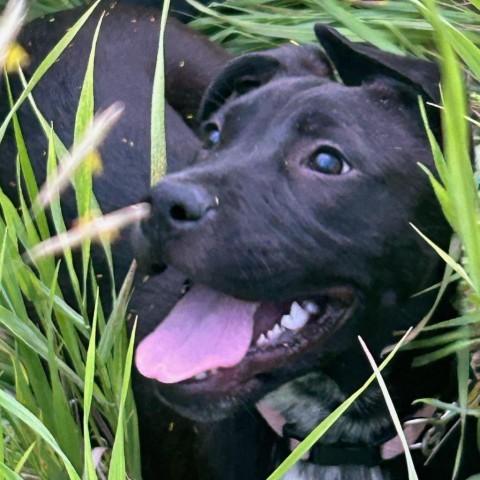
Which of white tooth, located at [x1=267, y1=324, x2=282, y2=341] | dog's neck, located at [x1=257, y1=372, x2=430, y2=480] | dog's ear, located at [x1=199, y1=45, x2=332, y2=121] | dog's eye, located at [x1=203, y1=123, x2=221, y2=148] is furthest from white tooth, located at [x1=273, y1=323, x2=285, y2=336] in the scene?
dog's ear, located at [x1=199, y1=45, x2=332, y2=121]

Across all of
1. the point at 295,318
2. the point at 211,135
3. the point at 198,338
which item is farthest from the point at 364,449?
the point at 211,135

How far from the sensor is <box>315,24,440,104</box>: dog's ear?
1984mm

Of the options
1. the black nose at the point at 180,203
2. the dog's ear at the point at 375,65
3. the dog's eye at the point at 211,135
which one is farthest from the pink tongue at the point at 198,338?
the dog's ear at the point at 375,65

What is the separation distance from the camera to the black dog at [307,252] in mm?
1882

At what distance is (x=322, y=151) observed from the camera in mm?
1995

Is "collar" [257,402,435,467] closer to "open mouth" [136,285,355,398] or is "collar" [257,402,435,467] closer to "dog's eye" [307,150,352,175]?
"open mouth" [136,285,355,398]

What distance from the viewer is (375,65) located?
2055 mm

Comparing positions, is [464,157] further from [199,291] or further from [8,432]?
[8,432]

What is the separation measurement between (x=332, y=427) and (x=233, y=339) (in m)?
0.36

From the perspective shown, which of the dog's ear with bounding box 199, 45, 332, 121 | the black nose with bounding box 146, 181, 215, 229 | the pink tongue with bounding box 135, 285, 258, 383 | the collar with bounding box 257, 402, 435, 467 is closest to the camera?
the black nose with bounding box 146, 181, 215, 229

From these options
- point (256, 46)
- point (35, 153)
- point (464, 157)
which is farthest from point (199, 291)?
point (256, 46)

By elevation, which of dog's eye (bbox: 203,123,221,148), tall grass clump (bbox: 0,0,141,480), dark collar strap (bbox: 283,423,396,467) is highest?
dog's eye (bbox: 203,123,221,148)

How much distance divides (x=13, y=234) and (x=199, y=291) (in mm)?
374

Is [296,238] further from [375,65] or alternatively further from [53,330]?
[53,330]
